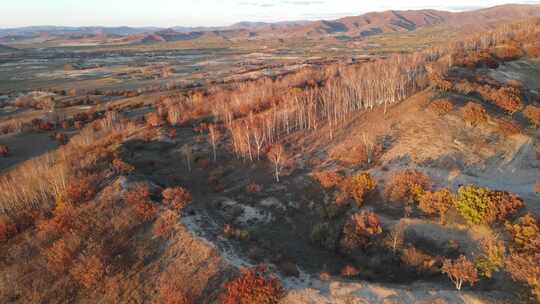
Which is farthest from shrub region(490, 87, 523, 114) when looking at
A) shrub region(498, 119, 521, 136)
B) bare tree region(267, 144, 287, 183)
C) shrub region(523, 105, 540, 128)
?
bare tree region(267, 144, 287, 183)

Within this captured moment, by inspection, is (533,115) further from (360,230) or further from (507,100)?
(360,230)

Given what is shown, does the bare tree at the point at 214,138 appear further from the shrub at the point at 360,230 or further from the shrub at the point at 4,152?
the shrub at the point at 4,152

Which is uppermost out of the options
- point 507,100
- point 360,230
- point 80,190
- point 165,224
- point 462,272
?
point 507,100

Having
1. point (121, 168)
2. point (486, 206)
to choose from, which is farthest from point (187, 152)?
point (486, 206)

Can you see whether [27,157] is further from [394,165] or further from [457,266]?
[457,266]

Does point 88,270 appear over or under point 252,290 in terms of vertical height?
under

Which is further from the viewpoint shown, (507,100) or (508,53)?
(508,53)
